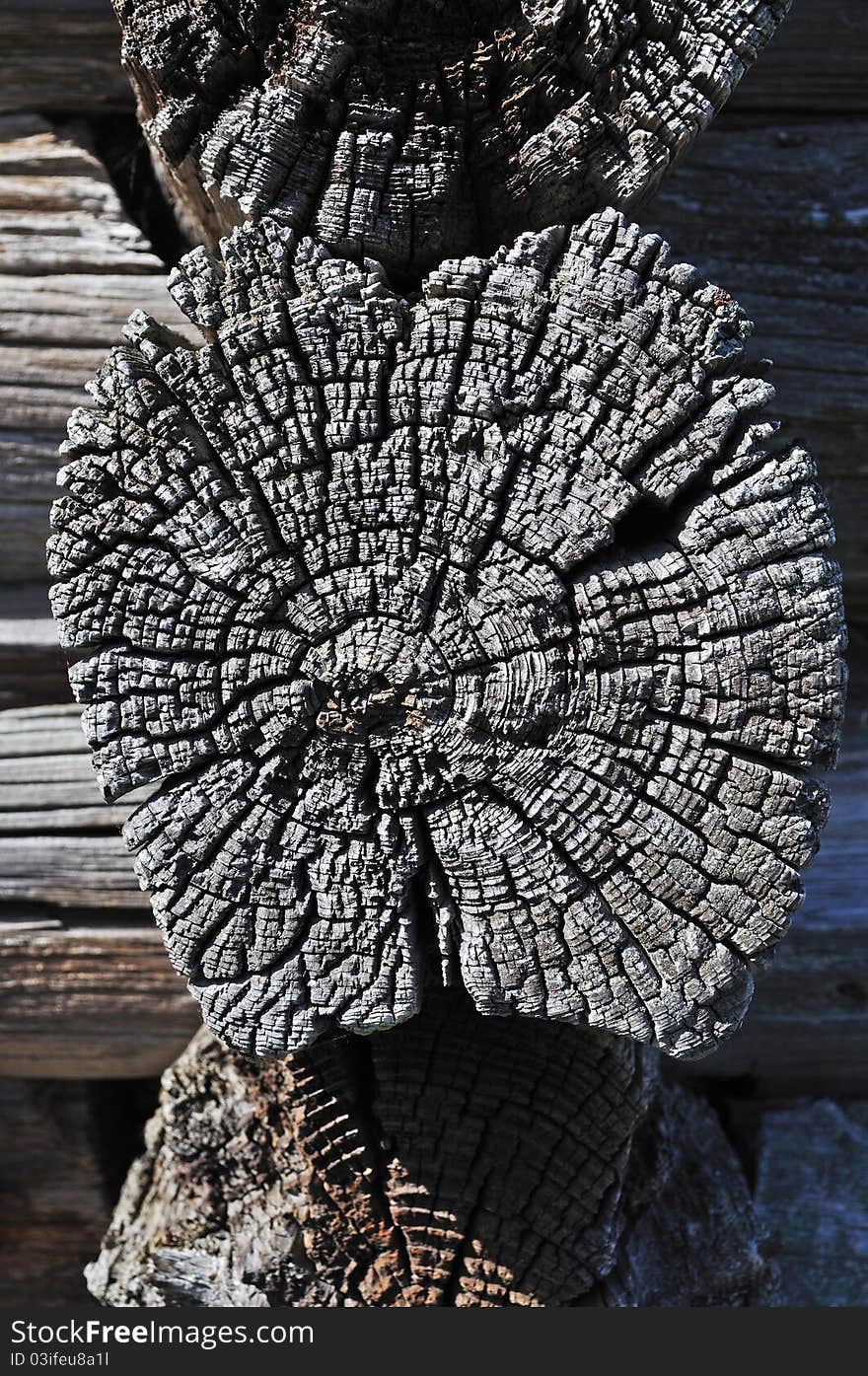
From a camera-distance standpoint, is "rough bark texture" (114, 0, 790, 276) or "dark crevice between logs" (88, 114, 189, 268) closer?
"rough bark texture" (114, 0, 790, 276)

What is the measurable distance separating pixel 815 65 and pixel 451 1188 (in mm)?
1821

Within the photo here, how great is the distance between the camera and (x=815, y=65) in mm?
1879

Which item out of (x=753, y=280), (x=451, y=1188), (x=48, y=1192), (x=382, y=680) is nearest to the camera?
(x=382, y=680)

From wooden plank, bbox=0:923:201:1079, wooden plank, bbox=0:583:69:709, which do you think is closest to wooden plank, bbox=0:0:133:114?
wooden plank, bbox=0:583:69:709

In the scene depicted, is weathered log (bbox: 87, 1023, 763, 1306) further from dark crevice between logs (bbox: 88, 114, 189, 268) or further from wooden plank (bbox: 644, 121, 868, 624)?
dark crevice between logs (bbox: 88, 114, 189, 268)

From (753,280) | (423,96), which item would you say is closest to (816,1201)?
(753,280)

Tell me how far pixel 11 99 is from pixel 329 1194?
1.81 metres

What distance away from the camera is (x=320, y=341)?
48.6 inches

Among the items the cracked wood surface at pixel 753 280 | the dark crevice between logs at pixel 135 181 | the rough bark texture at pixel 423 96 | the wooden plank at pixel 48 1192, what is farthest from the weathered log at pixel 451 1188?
the dark crevice between logs at pixel 135 181

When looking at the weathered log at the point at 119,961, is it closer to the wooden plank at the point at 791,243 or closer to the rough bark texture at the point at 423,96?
the wooden plank at the point at 791,243

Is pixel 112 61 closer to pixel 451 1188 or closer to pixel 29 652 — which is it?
pixel 29 652

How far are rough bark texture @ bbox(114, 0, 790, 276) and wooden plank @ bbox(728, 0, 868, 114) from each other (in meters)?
0.73

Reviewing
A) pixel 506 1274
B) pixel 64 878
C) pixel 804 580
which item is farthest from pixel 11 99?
pixel 506 1274

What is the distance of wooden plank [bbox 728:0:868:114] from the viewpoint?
6.10 feet
